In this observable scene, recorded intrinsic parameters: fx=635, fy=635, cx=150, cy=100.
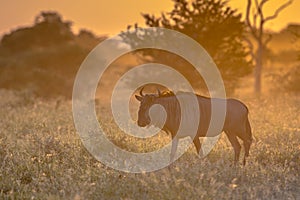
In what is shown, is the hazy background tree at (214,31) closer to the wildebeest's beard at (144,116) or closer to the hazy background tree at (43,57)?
the hazy background tree at (43,57)

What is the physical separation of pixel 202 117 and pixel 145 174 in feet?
7.00

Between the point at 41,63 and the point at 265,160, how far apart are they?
3114cm

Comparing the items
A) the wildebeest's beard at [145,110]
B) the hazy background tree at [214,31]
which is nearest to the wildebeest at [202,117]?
the wildebeest's beard at [145,110]

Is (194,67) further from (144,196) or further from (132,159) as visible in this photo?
(144,196)

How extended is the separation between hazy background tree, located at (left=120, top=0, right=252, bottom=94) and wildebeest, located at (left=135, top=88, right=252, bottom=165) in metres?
14.1

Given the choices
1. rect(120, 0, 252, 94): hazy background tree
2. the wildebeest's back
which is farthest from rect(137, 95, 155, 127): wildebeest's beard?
rect(120, 0, 252, 94): hazy background tree

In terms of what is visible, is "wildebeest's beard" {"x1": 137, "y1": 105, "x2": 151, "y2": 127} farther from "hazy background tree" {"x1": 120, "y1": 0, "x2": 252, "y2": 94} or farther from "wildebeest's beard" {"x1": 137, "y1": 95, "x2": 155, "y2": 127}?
"hazy background tree" {"x1": 120, "y1": 0, "x2": 252, "y2": 94}

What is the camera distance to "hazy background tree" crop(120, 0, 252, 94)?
24203 mm

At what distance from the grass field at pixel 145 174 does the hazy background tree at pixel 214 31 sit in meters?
11.4

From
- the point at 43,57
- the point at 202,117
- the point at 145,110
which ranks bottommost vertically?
the point at 202,117

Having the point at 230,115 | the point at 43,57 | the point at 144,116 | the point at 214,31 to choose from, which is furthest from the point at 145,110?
the point at 43,57

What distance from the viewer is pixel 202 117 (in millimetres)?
10344

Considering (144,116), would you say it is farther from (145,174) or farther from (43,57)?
(43,57)

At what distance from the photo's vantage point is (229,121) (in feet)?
33.6
